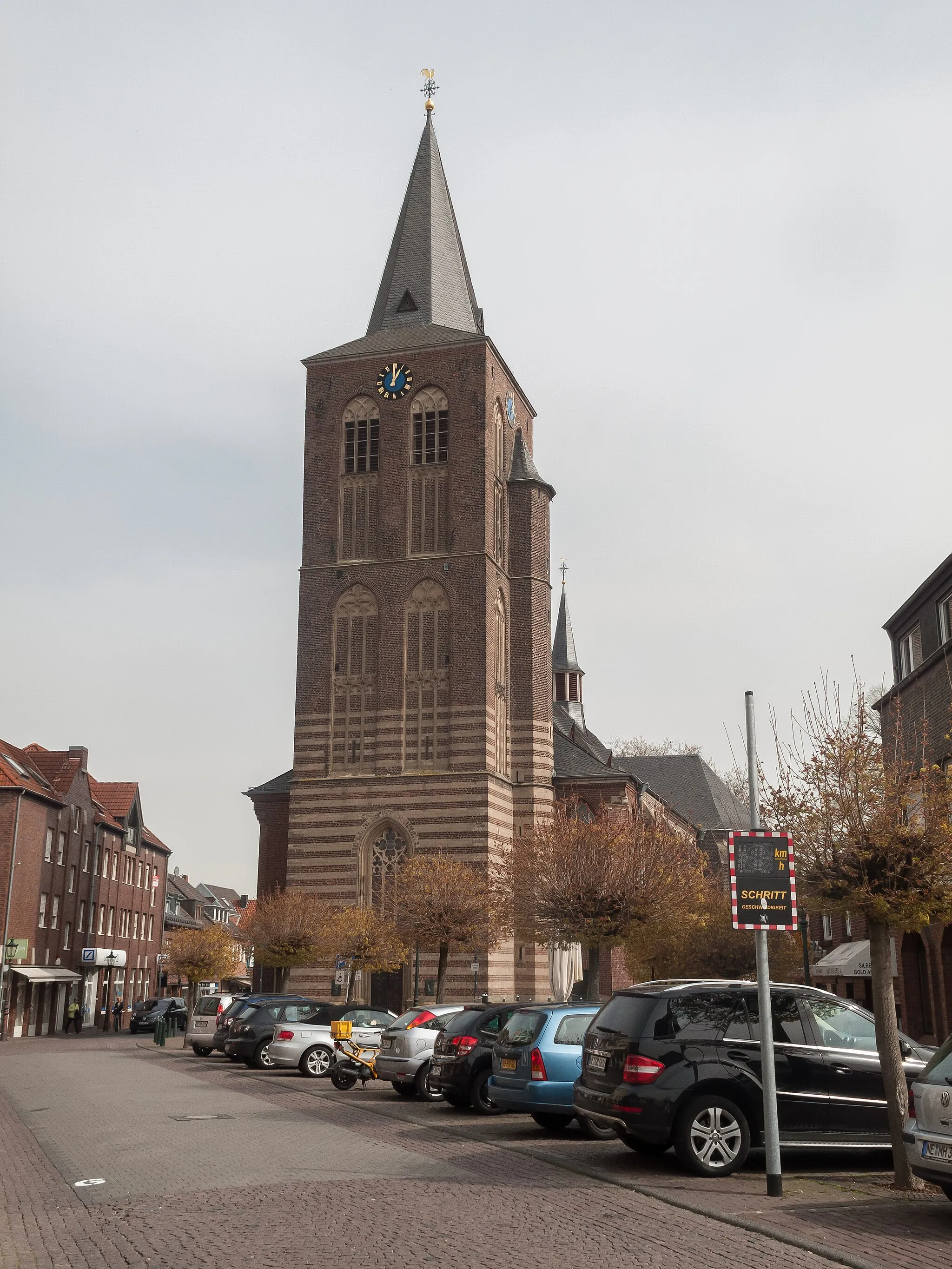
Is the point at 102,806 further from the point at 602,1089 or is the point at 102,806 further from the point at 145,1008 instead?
the point at 602,1089

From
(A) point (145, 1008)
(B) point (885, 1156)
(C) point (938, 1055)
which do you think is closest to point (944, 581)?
(B) point (885, 1156)

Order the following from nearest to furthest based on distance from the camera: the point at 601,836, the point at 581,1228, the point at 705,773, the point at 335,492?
the point at 581,1228, the point at 601,836, the point at 335,492, the point at 705,773

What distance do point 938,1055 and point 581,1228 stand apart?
344 cm

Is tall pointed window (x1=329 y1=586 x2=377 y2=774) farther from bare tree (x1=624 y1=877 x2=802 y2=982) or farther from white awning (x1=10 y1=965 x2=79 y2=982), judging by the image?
bare tree (x1=624 y1=877 x2=802 y2=982)

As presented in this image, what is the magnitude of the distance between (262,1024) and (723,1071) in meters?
16.6

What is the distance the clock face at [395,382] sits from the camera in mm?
53500

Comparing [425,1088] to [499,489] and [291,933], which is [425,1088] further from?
[499,489]

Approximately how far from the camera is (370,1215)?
9.71m

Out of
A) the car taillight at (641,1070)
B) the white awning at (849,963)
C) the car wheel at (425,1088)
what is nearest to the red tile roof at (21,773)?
the white awning at (849,963)

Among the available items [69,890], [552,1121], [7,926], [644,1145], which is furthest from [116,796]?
[644,1145]

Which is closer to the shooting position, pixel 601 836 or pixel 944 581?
pixel 944 581

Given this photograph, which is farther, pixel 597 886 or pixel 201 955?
pixel 201 955

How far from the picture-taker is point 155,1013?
175ft

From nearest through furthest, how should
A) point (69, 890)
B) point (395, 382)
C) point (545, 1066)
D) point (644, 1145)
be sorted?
point (644, 1145)
point (545, 1066)
point (395, 382)
point (69, 890)
